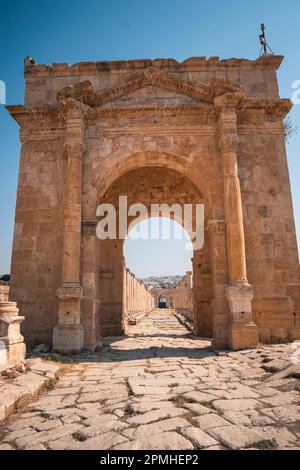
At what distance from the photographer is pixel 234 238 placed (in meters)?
7.19

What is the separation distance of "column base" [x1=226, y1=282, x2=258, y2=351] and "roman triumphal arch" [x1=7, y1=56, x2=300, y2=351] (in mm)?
26

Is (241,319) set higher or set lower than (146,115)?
lower

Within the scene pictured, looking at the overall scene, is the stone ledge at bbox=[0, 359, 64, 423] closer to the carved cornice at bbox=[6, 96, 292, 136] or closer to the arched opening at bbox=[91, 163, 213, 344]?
the carved cornice at bbox=[6, 96, 292, 136]

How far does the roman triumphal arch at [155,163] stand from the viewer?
7.22 metres

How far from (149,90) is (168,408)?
715cm

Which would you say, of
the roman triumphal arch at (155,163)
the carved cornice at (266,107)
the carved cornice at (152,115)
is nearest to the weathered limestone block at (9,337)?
the roman triumphal arch at (155,163)

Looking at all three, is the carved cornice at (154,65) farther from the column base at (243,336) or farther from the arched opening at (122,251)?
the column base at (243,336)

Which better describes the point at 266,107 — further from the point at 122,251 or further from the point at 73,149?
the point at 122,251

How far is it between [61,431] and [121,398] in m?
1.00

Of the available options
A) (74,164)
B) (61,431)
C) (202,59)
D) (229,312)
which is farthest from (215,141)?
(61,431)

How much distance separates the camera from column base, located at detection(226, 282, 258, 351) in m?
6.66

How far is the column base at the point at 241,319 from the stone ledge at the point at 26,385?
132 inches

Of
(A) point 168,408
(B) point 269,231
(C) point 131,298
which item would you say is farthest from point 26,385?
(C) point 131,298
